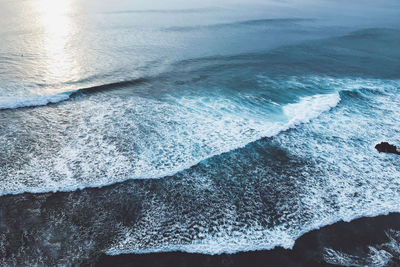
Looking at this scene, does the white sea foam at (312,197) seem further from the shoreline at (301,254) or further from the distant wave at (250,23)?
the distant wave at (250,23)

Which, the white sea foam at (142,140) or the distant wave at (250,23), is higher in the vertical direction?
the distant wave at (250,23)

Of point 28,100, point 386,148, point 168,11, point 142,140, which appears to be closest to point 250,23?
point 168,11

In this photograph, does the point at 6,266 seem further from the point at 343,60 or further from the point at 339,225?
the point at 343,60

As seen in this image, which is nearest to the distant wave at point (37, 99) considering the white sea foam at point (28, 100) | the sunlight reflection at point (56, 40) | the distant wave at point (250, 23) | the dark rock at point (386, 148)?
the white sea foam at point (28, 100)

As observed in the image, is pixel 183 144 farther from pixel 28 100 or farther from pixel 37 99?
pixel 28 100

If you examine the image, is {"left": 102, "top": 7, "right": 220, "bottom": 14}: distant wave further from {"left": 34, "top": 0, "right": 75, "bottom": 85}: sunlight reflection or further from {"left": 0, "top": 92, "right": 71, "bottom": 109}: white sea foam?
{"left": 0, "top": 92, "right": 71, "bottom": 109}: white sea foam

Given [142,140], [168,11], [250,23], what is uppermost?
[168,11]

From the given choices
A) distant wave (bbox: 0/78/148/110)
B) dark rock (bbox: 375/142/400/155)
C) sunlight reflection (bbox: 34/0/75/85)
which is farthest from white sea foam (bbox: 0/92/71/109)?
dark rock (bbox: 375/142/400/155)
